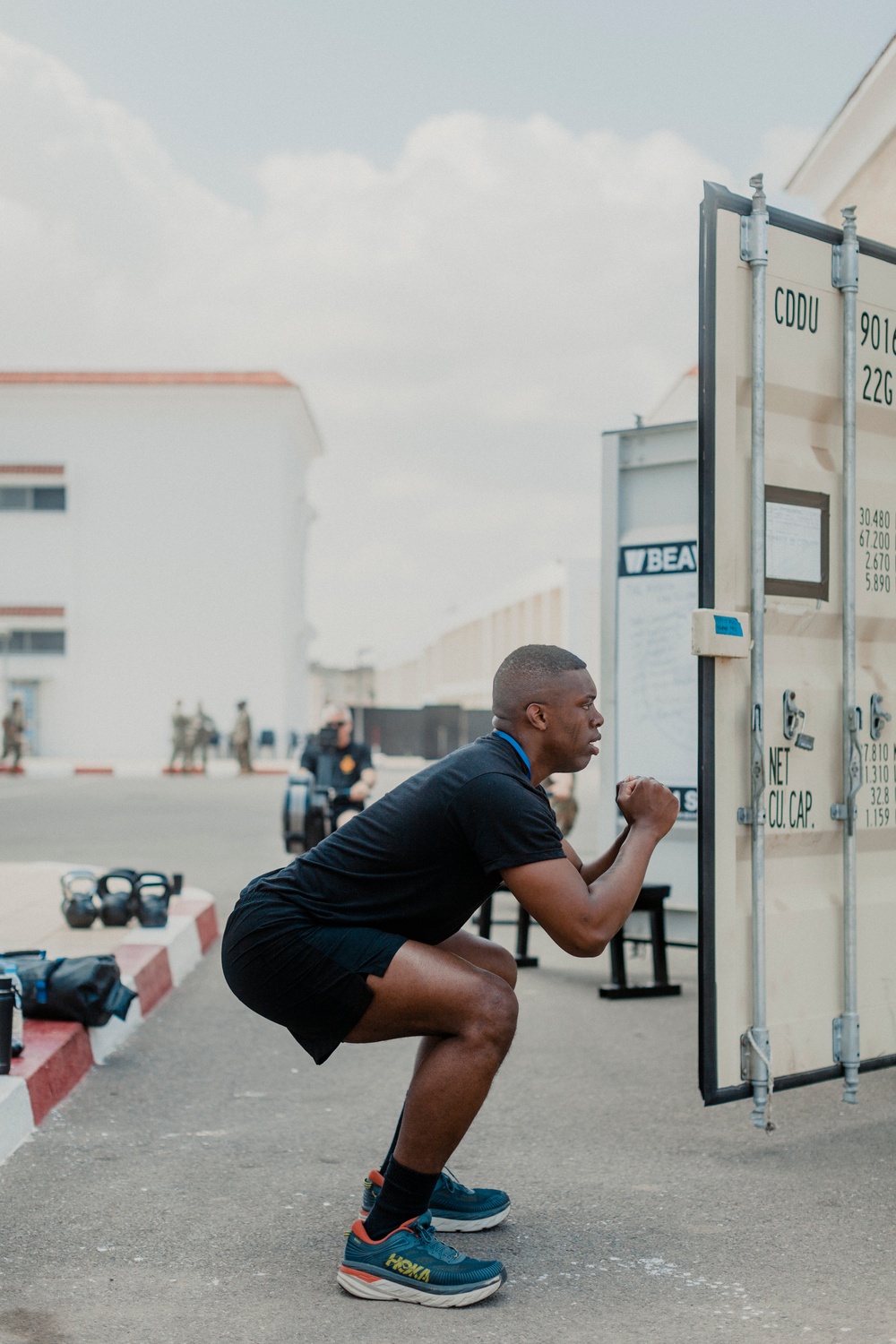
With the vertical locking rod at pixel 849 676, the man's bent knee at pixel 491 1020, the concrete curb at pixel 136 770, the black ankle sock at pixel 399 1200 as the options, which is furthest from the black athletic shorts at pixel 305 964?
the concrete curb at pixel 136 770

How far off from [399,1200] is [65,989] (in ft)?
8.14

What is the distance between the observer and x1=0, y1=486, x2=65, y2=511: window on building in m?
42.0

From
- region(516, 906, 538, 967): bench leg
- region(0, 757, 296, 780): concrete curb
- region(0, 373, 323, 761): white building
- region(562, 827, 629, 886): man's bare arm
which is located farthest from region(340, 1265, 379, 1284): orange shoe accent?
region(0, 373, 323, 761): white building

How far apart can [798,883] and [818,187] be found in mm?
8125

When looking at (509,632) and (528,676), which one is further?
(509,632)

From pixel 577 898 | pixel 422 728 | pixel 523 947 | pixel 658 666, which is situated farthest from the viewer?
pixel 422 728

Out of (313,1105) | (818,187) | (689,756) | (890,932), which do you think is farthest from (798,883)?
(818,187)

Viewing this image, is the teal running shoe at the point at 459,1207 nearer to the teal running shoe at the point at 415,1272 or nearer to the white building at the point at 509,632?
the teal running shoe at the point at 415,1272

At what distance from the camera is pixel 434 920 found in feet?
11.0

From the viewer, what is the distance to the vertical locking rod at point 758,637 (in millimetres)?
3908

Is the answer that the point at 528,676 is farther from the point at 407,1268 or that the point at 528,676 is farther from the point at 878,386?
the point at 878,386


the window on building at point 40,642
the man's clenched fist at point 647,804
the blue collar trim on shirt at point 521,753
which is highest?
the window on building at point 40,642

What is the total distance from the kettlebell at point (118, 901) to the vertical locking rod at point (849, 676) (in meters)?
4.52

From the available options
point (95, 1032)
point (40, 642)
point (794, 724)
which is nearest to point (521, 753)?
point (794, 724)
